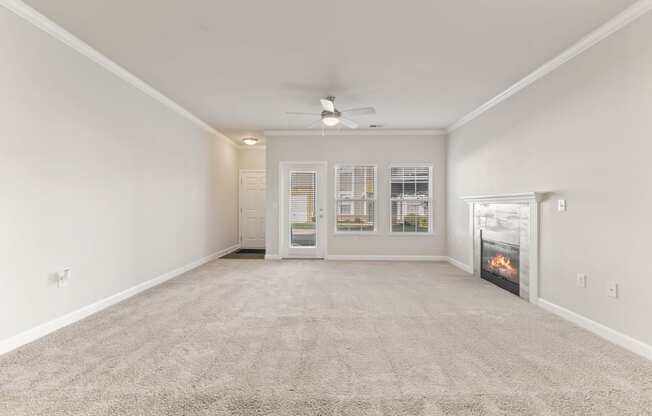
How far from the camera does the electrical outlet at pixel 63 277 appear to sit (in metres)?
2.98

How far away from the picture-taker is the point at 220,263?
636cm

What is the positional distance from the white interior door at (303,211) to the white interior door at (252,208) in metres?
1.76

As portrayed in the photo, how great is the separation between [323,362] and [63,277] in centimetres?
251

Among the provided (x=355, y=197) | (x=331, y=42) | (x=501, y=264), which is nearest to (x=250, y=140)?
(x=355, y=197)

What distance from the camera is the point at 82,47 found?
3209mm

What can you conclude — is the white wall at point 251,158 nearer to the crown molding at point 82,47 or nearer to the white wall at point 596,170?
the crown molding at point 82,47

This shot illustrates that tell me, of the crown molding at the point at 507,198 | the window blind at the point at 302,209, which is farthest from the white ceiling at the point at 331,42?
the window blind at the point at 302,209

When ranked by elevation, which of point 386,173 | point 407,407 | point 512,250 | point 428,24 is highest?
point 428,24

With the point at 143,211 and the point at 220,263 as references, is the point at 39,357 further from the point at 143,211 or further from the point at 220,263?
the point at 220,263

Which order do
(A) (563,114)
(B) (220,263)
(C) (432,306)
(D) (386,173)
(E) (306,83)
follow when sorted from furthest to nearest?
(D) (386,173) → (B) (220,263) → (E) (306,83) → (C) (432,306) → (A) (563,114)

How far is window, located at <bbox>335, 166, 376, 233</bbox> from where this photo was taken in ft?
22.5

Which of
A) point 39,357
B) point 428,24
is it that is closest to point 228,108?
point 428,24

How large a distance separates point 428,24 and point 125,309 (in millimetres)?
4072

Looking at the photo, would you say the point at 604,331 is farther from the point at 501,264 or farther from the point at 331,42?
the point at 331,42
